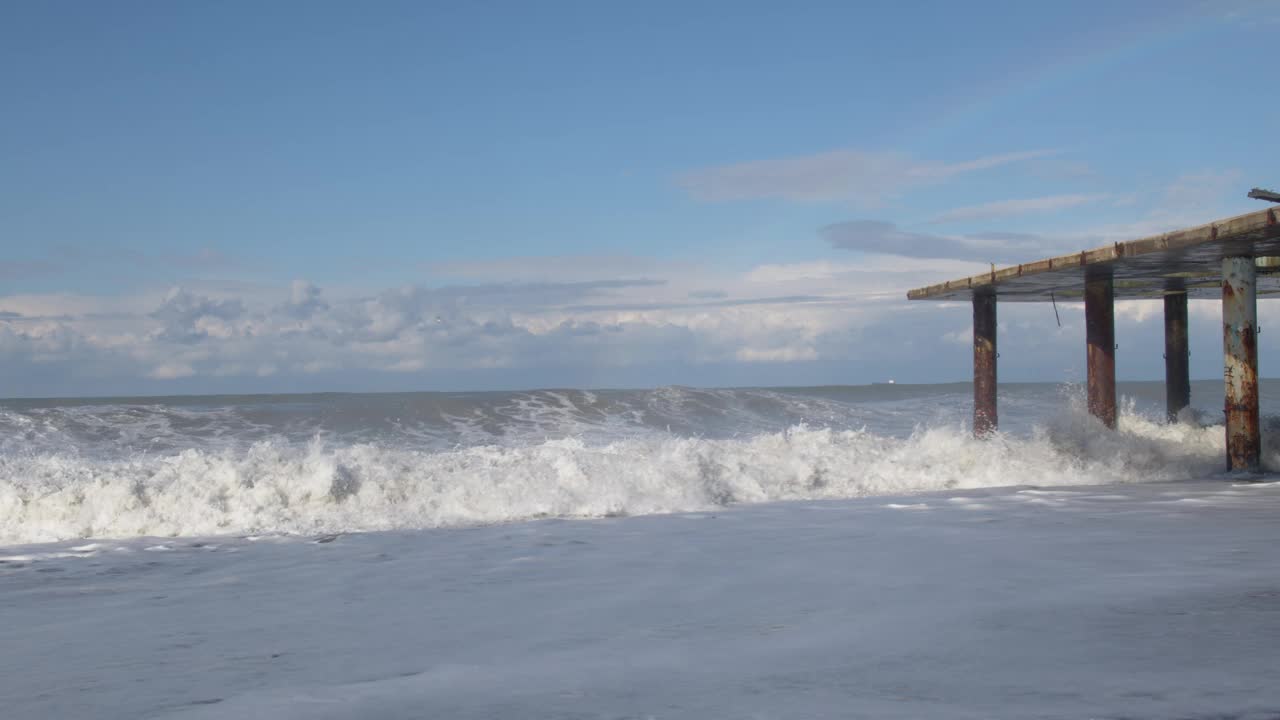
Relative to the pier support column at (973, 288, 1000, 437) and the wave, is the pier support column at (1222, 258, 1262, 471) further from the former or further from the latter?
the pier support column at (973, 288, 1000, 437)

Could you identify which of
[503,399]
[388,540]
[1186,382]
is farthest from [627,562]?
[503,399]

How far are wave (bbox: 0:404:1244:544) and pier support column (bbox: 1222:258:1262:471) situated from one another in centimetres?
76

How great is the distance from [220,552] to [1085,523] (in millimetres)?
7160

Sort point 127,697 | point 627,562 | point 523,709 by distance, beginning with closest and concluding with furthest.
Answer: point 523,709 < point 127,697 < point 627,562

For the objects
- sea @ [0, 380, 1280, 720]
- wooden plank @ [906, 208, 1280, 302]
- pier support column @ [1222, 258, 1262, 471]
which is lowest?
sea @ [0, 380, 1280, 720]

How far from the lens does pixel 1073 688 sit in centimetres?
339

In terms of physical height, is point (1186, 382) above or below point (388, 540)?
above

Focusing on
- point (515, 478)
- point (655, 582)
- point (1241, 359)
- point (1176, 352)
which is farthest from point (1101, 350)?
point (655, 582)

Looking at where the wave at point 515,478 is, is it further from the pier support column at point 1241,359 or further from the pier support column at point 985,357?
the pier support column at point 985,357

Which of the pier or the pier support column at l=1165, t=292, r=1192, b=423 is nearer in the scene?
the pier

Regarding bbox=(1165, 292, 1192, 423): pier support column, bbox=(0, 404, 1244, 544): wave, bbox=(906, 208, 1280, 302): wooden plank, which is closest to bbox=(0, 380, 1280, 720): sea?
bbox=(0, 404, 1244, 544): wave

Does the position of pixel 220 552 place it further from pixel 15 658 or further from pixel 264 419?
pixel 264 419

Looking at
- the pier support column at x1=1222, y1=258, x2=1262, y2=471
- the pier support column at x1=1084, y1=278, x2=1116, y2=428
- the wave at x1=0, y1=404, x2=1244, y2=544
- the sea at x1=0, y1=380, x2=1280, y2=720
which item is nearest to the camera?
the sea at x1=0, y1=380, x2=1280, y2=720

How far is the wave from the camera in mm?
9523
